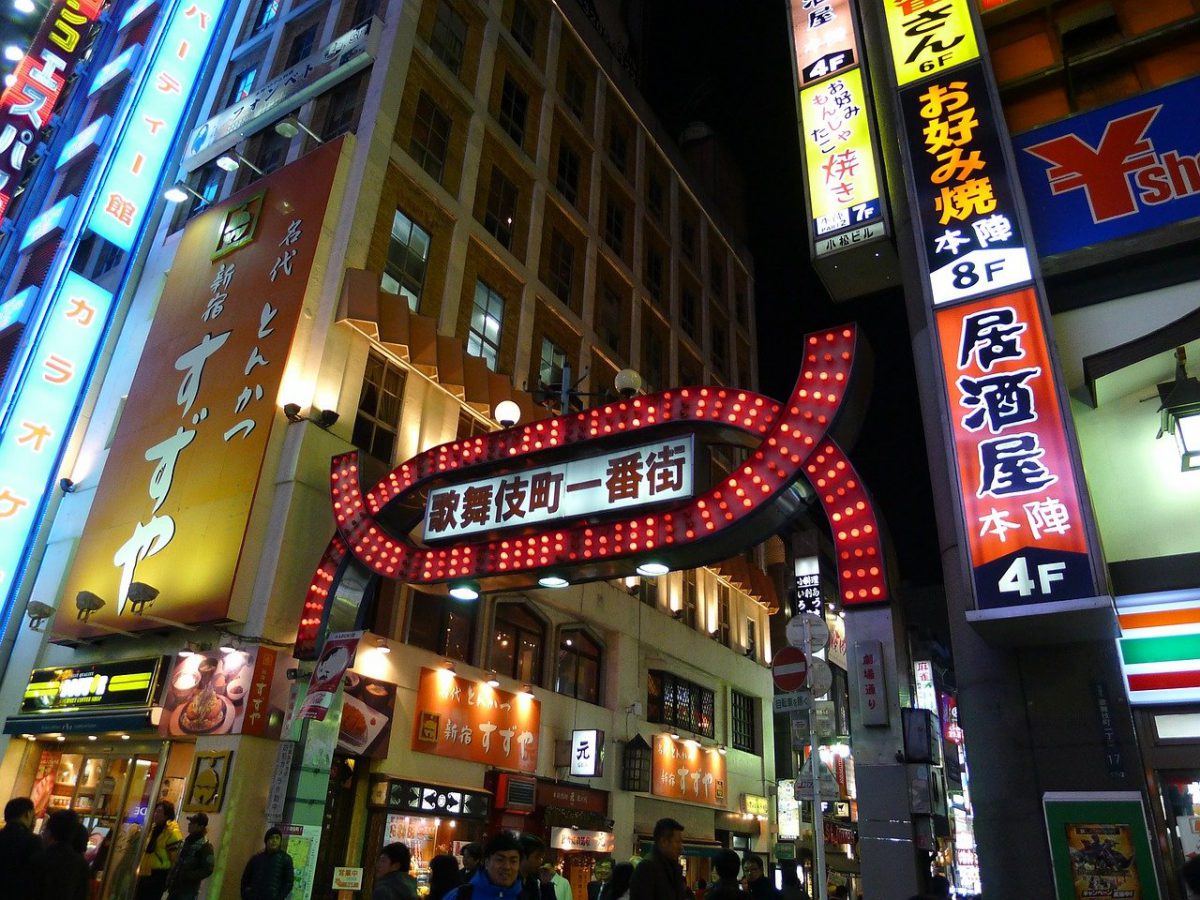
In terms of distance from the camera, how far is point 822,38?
13445 mm

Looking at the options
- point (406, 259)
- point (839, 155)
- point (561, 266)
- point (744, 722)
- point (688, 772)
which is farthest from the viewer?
point (744, 722)

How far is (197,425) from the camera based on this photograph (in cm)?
1791

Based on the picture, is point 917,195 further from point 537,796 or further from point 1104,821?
point 537,796

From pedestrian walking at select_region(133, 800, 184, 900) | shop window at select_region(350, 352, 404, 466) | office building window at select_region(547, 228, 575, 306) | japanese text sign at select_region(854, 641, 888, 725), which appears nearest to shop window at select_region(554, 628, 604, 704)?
shop window at select_region(350, 352, 404, 466)

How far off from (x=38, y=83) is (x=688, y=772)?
29.5m

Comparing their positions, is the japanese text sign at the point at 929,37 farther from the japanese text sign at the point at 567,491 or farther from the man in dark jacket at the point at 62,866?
the man in dark jacket at the point at 62,866

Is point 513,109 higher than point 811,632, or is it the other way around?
point 513,109

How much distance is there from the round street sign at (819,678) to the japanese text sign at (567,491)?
266 centimetres

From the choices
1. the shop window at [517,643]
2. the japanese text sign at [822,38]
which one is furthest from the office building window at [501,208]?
the japanese text sign at [822,38]

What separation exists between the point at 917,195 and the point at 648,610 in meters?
18.1

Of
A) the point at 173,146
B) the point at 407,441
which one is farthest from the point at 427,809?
the point at 173,146

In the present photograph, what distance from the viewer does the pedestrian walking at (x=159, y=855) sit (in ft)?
38.3

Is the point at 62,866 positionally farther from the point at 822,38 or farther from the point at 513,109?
the point at 513,109

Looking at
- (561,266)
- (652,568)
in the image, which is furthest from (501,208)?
(652,568)
